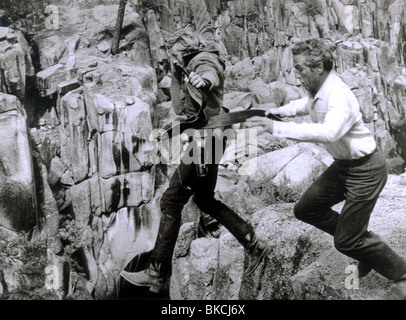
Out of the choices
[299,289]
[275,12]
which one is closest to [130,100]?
[275,12]

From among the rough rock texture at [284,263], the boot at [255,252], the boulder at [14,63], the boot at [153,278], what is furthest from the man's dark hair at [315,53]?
the boulder at [14,63]

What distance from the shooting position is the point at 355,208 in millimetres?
4059

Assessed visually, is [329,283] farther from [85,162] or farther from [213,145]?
[85,162]

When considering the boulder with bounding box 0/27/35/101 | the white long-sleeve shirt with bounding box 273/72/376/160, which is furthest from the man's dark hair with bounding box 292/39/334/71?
the boulder with bounding box 0/27/35/101

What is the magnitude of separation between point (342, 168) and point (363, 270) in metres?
0.93

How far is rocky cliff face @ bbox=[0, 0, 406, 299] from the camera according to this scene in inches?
189

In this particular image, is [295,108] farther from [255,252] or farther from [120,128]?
[120,128]

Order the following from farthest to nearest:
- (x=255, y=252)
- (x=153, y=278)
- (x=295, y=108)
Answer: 1. (x=255, y=252)
2. (x=153, y=278)
3. (x=295, y=108)

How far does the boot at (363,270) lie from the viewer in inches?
170

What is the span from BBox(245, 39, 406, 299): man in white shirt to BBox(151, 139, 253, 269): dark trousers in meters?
0.59

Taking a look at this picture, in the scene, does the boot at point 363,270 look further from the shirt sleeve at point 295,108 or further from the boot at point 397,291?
the shirt sleeve at point 295,108

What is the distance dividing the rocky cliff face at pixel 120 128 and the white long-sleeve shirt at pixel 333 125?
828 mm

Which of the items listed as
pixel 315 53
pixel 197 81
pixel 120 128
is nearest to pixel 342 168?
pixel 315 53

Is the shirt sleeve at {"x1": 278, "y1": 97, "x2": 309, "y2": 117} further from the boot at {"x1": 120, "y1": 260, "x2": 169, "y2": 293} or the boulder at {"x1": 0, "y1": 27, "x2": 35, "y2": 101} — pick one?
the boulder at {"x1": 0, "y1": 27, "x2": 35, "y2": 101}
